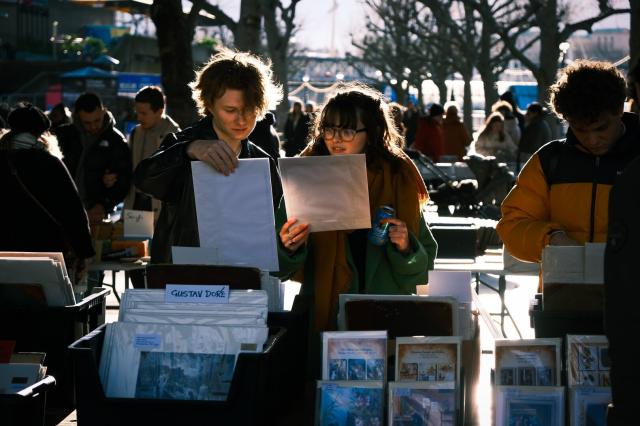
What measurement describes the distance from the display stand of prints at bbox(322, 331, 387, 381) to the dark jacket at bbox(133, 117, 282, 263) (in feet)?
4.54

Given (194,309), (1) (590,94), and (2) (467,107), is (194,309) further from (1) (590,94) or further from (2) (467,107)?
(2) (467,107)

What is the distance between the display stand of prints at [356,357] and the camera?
9.91 feet

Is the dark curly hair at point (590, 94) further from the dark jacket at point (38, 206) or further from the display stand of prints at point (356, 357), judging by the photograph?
the dark jacket at point (38, 206)

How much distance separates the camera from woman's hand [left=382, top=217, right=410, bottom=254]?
12.7 feet

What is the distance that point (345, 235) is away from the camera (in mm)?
4047

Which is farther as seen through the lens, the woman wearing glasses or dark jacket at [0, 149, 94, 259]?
dark jacket at [0, 149, 94, 259]

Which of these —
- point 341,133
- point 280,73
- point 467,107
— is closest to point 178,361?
point 341,133

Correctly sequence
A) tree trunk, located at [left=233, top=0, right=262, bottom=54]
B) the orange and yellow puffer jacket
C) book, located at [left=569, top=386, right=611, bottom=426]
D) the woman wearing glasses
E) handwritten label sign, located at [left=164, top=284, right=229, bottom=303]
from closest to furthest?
book, located at [left=569, top=386, right=611, bottom=426] < handwritten label sign, located at [left=164, top=284, right=229, bottom=303] < the woman wearing glasses < the orange and yellow puffer jacket < tree trunk, located at [left=233, top=0, right=262, bottom=54]

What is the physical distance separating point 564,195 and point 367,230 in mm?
671

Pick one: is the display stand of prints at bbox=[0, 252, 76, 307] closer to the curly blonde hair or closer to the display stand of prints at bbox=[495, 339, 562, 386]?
the curly blonde hair

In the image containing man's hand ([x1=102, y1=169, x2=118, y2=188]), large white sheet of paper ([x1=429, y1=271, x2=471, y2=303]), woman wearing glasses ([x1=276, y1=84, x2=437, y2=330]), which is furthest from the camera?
man's hand ([x1=102, y1=169, x2=118, y2=188])

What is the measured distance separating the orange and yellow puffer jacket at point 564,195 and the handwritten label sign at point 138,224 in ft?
14.3

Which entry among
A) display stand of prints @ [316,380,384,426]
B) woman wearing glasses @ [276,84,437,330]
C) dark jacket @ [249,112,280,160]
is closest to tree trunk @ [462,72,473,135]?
dark jacket @ [249,112,280,160]

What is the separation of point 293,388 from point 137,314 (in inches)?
20.4
